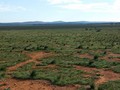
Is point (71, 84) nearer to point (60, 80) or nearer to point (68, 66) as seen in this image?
point (60, 80)

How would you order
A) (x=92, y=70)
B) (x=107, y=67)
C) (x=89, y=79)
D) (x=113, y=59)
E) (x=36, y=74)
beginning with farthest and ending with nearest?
(x=113, y=59) → (x=107, y=67) → (x=92, y=70) → (x=36, y=74) → (x=89, y=79)

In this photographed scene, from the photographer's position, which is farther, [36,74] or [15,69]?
[15,69]

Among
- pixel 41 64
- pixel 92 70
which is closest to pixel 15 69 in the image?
pixel 41 64

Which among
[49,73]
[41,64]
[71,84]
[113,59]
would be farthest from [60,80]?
[113,59]

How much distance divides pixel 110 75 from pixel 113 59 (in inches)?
297

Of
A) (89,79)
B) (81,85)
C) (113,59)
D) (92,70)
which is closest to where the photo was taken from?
(81,85)

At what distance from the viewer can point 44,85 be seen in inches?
695

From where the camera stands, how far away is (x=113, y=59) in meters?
27.8

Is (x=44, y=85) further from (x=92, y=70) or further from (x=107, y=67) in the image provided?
(x=107, y=67)

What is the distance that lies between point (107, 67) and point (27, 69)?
6964mm

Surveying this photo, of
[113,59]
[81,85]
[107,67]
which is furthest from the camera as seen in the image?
[113,59]

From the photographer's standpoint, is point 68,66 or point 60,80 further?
point 68,66

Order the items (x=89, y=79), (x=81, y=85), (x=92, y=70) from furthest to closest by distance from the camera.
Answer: (x=92, y=70), (x=89, y=79), (x=81, y=85)

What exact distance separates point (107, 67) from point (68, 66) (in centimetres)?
341
